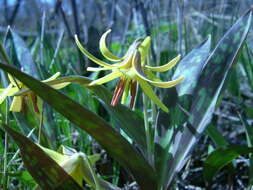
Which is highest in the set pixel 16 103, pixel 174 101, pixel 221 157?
pixel 16 103

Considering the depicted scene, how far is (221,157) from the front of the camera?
97 cm

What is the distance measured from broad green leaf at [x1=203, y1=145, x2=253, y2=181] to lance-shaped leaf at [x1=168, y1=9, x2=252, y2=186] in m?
0.08

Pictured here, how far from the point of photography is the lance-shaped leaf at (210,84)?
36.8 inches

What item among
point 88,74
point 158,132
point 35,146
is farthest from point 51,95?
point 88,74

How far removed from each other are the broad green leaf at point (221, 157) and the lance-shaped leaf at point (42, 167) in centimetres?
43

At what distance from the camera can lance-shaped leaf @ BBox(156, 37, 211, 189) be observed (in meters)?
0.95

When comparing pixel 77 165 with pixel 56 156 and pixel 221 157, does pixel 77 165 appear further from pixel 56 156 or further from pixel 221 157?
pixel 221 157

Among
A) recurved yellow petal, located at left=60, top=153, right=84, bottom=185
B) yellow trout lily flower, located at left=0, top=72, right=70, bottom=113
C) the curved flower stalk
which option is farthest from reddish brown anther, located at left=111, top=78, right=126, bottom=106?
recurved yellow petal, located at left=60, top=153, right=84, bottom=185

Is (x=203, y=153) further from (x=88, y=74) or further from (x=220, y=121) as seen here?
(x=88, y=74)

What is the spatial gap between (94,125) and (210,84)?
40cm

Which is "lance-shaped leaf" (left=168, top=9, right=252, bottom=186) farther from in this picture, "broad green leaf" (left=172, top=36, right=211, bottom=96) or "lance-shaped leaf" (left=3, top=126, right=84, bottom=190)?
"lance-shaped leaf" (left=3, top=126, right=84, bottom=190)

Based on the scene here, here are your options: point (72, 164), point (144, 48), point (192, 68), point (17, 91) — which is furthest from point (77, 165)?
point (192, 68)

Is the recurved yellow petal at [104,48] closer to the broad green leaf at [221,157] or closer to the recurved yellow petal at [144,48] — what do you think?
the recurved yellow petal at [144,48]

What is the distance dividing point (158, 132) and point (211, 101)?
6.5 inches
